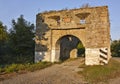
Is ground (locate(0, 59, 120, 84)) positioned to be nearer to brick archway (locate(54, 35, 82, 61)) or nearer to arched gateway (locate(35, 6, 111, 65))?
arched gateway (locate(35, 6, 111, 65))

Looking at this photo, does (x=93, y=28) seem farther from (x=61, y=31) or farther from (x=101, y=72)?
(x=101, y=72)

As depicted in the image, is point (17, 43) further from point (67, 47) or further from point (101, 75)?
point (101, 75)

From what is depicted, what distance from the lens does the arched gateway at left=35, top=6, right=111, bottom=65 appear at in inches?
725

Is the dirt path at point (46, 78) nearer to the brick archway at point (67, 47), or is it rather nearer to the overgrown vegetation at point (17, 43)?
the overgrown vegetation at point (17, 43)

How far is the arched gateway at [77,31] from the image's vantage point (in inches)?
725

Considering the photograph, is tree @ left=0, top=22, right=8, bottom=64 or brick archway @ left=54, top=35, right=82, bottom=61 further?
brick archway @ left=54, top=35, right=82, bottom=61

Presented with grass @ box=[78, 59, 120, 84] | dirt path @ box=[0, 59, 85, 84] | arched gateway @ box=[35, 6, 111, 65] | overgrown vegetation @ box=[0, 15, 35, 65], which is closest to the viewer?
dirt path @ box=[0, 59, 85, 84]

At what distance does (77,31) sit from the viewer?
19.9 m

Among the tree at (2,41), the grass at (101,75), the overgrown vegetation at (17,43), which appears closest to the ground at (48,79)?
the grass at (101,75)

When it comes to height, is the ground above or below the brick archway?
below

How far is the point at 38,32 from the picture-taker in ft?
69.9

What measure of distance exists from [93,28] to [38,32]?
5434 mm

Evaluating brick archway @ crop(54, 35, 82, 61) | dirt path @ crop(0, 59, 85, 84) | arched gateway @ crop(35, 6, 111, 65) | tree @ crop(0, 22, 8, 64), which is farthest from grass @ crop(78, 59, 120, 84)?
tree @ crop(0, 22, 8, 64)

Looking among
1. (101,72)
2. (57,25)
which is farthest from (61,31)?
(101,72)
